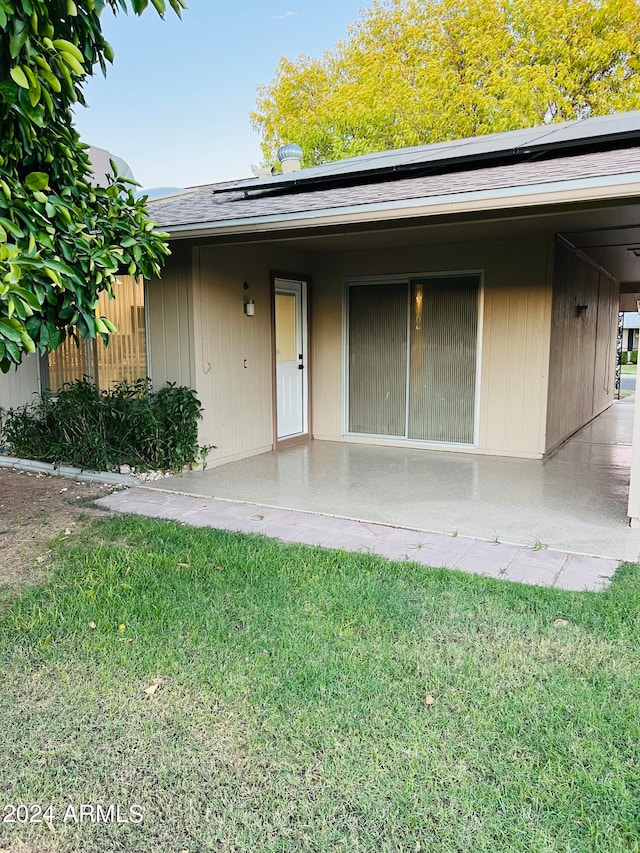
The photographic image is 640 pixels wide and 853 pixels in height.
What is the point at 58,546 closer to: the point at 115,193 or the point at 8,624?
the point at 8,624

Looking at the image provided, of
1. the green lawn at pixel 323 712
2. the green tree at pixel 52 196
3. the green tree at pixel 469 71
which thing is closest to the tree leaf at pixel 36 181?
the green tree at pixel 52 196

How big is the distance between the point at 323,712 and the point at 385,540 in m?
2.00

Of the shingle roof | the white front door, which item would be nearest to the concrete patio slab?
the white front door

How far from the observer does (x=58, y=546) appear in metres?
4.16

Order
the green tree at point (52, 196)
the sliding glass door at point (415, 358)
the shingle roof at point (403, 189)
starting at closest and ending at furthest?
the green tree at point (52, 196) → the shingle roof at point (403, 189) → the sliding glass door at point (415, 358)

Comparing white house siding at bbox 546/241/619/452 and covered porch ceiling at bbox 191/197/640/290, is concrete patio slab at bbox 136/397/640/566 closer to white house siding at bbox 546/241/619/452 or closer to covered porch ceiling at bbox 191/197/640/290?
white house siding at bbox 546/241/619/452

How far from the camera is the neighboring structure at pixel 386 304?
5660 millimetres

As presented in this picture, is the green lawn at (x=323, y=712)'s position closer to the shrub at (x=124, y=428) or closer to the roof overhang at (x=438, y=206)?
the roof overhang at (x=438, y=206)

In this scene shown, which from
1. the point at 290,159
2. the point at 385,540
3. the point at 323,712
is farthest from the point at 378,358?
the point at 323,712

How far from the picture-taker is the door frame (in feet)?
24.8

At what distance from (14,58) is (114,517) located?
11.0ft

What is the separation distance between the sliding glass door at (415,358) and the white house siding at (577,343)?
0.95 meters

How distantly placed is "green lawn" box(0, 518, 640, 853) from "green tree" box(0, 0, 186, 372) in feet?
4.51

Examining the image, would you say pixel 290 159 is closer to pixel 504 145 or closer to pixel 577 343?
pixel 504 145
